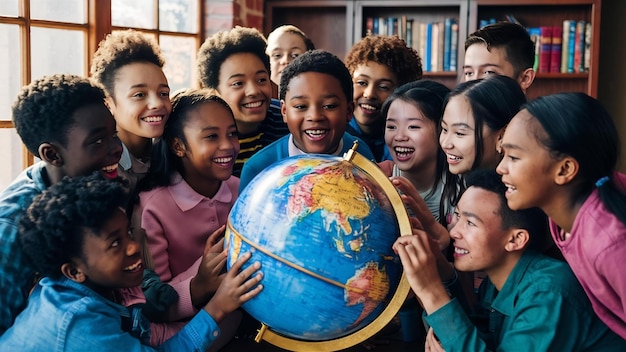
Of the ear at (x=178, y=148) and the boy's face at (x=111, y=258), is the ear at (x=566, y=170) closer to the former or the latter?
the boy's face at (x=111, y=258)

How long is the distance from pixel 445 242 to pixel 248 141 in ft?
4.75

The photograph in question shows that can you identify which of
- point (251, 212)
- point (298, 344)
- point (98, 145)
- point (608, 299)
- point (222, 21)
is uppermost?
point (222, 21)

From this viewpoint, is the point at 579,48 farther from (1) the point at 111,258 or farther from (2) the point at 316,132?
(1) the point at 111,258

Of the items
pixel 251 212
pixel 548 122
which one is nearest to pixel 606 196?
pixel 548 122

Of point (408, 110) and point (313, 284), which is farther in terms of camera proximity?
point (408, 110)

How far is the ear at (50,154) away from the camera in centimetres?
231

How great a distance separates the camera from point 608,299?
1.91m

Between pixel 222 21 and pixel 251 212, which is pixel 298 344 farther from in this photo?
pixel 222 21

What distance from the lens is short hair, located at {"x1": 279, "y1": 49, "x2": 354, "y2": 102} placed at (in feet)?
9.34

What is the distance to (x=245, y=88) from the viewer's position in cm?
353

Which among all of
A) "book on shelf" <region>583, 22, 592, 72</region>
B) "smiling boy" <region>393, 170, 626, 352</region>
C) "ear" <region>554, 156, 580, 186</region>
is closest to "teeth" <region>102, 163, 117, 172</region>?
"smiling boy" <region>393, 170, 626, 352</region>

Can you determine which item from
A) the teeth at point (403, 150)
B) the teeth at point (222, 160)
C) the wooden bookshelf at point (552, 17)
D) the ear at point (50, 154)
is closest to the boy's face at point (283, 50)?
the teeth at point (403, 150)

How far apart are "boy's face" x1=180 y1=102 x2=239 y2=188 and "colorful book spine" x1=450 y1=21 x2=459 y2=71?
3663mm

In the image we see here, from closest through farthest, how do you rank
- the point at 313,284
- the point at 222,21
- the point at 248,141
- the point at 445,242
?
the point at 313,284 → the point at 445,242 → the point at 248,141 → the point at 222,21
